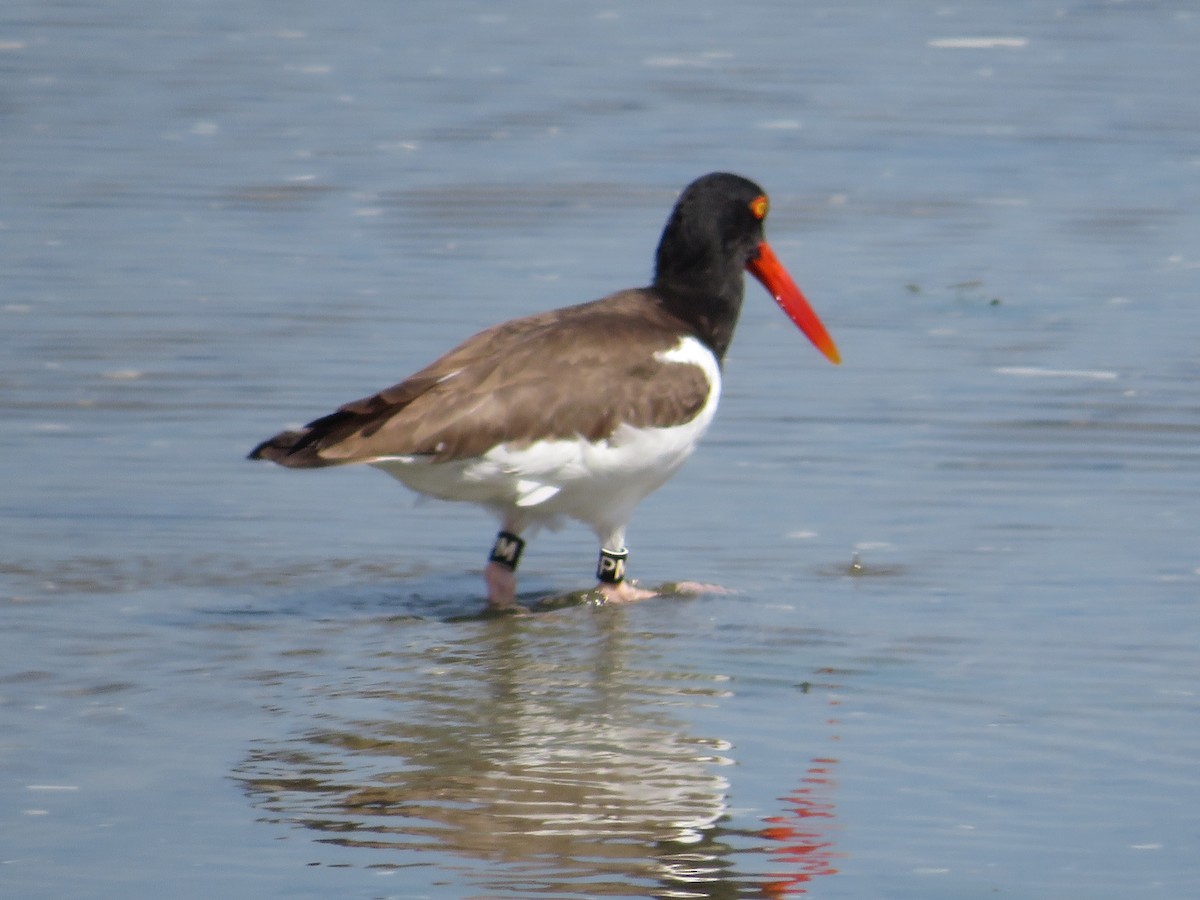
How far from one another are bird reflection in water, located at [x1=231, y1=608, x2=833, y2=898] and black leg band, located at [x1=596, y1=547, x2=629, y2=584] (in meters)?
0.45

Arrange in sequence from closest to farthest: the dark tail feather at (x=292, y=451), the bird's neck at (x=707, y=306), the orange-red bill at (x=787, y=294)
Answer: the dark tail feather at (x=292, y=451) → the bird's neck at (x=707, y=306) → the orange-red bill at (x=787, y=294)

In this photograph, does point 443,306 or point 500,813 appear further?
point 443,306

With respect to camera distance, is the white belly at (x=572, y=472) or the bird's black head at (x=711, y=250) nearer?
the white belly at (x=572, y=472)

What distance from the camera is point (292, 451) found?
583 cm

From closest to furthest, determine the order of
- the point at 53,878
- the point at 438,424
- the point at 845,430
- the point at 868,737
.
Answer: the point at 53,878 → the point at 868,737 → the point at 438,424 → the point at 845,430

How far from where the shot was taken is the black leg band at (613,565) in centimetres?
630

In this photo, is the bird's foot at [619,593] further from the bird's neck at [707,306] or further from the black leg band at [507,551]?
the bird's neck at [707,306]

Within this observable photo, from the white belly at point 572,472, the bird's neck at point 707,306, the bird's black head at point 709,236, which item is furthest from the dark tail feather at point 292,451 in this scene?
the bird's black head at point 709,236

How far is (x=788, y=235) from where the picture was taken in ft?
36.1

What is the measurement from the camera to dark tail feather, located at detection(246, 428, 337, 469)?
5.78m

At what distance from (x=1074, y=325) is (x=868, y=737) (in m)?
4.77

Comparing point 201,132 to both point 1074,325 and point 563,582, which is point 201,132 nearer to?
point 1074,325

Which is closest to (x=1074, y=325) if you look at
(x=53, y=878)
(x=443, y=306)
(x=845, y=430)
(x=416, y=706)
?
(x=845, y=430)

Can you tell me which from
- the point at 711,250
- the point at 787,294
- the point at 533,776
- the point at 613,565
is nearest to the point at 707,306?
the point at 711,250
